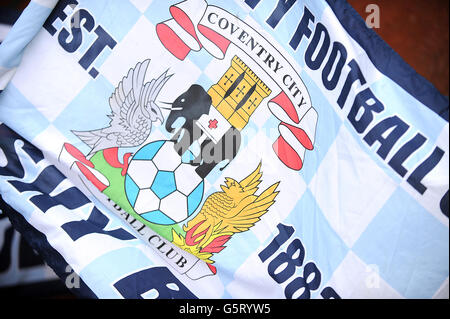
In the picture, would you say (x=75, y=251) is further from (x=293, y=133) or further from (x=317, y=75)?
(x=317, y=75)

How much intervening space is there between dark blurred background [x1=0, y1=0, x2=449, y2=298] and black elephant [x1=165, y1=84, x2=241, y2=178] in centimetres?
96

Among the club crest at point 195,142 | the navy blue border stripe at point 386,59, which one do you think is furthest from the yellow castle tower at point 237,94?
the navy blue border stripe at point 386,59

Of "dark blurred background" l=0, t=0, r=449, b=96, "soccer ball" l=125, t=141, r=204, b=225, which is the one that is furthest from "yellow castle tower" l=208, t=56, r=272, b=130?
"dark blurred background" l=0, t=0, r=449, b=96

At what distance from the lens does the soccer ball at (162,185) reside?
4.29ft

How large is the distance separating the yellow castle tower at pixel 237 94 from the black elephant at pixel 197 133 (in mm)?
34

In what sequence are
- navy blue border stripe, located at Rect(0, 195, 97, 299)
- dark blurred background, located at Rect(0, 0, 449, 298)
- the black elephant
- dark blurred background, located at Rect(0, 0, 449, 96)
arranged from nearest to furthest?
1. navy blue border stripe, located at Rect(0, 195, 97, 299)
2. the black elephant
3. dark blurred background, located at Rect(0, 0, 449, 298)
4. dark blurred background, located at Rect(0, 0, 449, 96)

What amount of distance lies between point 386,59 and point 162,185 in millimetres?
949

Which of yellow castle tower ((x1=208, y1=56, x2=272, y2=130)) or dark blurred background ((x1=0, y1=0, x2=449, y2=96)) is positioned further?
dark blurred background ((x1=0, y1=0, x2=449, y2=96))

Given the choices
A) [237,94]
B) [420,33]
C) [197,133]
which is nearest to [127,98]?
[197,133]

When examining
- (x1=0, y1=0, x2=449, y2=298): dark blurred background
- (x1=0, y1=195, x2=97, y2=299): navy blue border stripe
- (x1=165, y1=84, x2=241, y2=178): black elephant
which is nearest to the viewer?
(x1=0, y1=195, x2=97, y2=299): navy blue border stripe

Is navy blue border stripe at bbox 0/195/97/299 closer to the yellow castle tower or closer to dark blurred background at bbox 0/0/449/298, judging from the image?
dark blurred background at bbox 0/0/449/298

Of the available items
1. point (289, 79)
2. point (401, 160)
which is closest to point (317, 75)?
point (289, 79)

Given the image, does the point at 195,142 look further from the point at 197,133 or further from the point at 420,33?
the point at 420,33

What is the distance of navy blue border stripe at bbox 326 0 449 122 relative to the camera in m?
1.37
